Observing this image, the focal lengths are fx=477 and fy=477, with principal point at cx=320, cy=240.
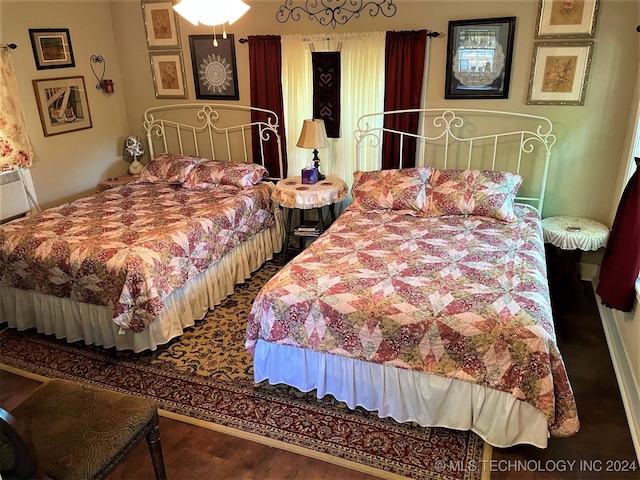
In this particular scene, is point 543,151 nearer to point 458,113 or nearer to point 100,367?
point 458,113

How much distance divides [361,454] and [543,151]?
8.49 ft

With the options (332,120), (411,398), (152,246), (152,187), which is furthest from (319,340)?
(152,187)

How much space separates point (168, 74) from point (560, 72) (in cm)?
336

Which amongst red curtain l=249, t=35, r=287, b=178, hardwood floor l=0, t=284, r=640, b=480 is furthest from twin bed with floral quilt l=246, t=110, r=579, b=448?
red curtain l=249, t=35, r=287, b=178

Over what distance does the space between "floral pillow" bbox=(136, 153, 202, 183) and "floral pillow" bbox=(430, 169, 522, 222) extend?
2.17m

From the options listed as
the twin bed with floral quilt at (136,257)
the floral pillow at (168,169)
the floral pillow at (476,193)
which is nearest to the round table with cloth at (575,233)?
the floral pillow at (476,193)

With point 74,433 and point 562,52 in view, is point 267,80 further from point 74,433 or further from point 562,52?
point 74,433

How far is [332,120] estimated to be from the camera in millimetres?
4051

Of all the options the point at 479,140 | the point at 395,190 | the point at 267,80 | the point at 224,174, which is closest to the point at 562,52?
the point at 479,140

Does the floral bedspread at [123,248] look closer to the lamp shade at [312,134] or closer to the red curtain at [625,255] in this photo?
the lamp shade at [312,134]

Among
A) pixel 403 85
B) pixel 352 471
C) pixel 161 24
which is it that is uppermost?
pixel 161 24

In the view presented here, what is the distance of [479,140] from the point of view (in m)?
3.70

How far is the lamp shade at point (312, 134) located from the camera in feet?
12.5

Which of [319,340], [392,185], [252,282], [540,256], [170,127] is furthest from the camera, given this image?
[170,127]
